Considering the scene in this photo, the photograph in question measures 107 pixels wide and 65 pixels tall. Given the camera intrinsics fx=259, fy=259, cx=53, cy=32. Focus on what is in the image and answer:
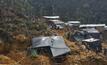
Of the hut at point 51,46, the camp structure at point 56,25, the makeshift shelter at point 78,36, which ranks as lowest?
the camp structure at point 56,25

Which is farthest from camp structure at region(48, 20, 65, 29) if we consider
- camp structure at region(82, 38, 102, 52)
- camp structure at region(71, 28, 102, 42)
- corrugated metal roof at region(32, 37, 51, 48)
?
corrugated metal roof at region(32, 37, 51, 48)

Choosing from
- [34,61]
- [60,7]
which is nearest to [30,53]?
[34,61]

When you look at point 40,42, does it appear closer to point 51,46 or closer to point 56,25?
point 51,46

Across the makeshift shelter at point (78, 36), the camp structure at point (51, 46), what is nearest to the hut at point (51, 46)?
the camp structure at point (51, 46)

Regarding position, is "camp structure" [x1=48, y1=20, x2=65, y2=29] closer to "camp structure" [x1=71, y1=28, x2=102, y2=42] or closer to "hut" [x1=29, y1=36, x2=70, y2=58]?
"camp structure" [x1=71, y1=28, x2=102, y2=42]

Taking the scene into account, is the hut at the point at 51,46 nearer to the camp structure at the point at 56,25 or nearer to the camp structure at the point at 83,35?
the camp structure at the point at 83,35

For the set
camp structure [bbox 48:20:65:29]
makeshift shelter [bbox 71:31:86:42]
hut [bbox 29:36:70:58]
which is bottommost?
camp structure [bbox 48:20:65:29]

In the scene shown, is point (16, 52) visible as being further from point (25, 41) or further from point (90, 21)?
point (90, 21)

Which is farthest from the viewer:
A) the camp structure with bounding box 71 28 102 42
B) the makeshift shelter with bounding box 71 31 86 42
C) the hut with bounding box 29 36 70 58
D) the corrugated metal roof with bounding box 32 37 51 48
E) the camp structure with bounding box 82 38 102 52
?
the camp structure with bounding box 71 28 102 42

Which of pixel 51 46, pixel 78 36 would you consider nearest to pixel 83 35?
pixel 78 36
